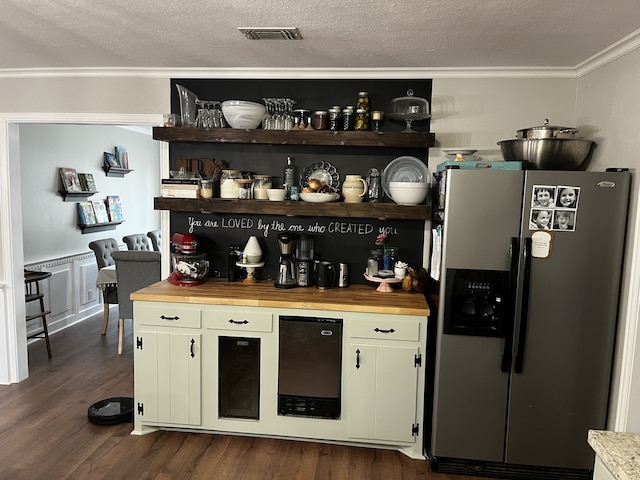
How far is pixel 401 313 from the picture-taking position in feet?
9.32

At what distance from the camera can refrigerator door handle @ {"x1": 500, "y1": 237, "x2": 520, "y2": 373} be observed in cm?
263

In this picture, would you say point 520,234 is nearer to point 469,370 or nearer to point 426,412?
point 469,370

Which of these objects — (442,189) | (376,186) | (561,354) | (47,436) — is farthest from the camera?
(376,186)

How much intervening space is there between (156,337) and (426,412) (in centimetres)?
176

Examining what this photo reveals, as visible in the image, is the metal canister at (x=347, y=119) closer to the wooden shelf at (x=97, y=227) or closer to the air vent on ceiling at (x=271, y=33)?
the air vent on ceiling at (x=271, y=33)

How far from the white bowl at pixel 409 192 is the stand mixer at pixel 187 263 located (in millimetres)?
1386

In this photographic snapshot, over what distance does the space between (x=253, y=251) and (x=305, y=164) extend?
0.72 meters

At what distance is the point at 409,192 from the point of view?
10.1ft

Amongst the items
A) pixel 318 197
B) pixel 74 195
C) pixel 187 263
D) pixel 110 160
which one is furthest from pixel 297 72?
pixel 110 160

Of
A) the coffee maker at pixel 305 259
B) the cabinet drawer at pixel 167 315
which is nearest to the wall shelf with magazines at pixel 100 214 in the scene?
the cabinet drawer at pixel 167 315

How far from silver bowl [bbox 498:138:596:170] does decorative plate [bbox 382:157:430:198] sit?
65cm

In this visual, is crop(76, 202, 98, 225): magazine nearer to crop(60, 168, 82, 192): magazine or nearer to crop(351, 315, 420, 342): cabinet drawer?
crop(60, 168, 82, 192): magazine

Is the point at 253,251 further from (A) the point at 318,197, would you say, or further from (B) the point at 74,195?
(B) the point at 74,195

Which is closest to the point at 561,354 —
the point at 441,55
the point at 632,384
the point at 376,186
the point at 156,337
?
the point at 632,384
